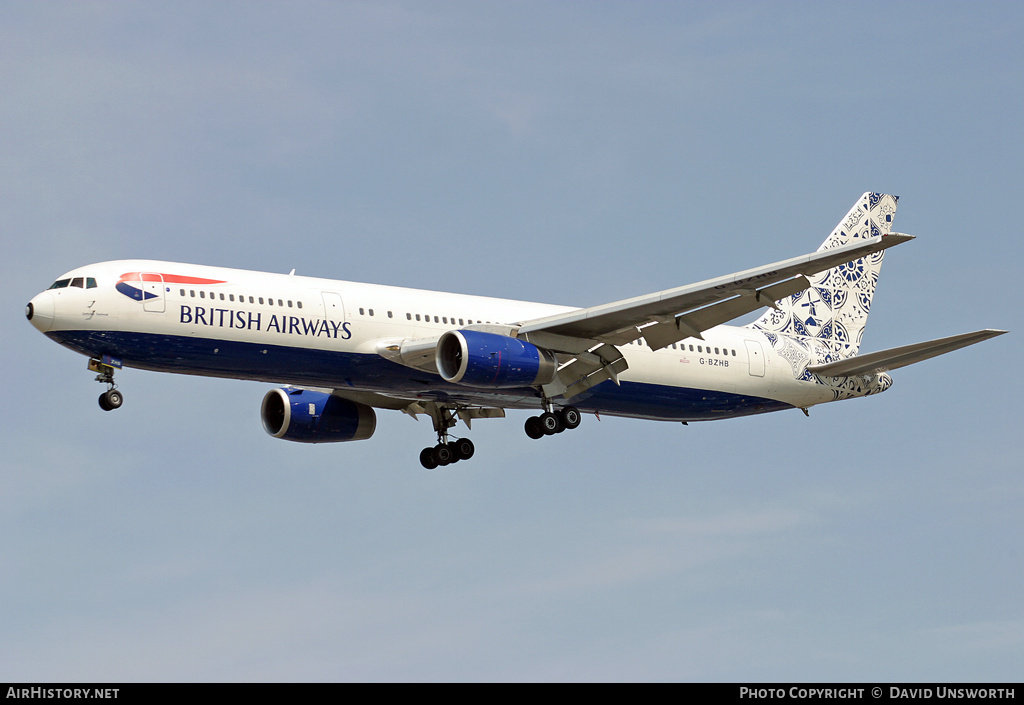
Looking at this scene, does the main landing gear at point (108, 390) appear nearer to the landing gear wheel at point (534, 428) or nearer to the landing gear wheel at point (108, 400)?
the landing gear wheel at point (108, 400)

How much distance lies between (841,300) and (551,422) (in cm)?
1444

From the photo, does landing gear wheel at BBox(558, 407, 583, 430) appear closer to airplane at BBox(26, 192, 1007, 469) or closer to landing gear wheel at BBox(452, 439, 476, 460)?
airplane at BBox(26, 192, 1007, 469)

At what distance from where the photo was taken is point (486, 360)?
40.3 m

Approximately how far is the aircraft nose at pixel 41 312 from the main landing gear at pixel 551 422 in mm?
15331

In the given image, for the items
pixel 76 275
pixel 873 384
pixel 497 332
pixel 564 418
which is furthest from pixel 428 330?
pixel 873 384

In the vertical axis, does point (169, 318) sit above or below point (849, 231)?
below

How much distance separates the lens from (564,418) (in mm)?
44625

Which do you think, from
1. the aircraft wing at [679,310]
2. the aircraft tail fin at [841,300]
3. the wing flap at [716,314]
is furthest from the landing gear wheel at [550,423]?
the aircraft tail fin at [841,300]

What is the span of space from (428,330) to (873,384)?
17.2 metres

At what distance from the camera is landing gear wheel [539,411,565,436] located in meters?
44.4

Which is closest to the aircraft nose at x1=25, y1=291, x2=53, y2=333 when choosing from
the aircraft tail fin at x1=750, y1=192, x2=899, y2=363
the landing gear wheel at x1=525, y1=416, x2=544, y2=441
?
the landing gear wheel at x1=525, y1=416, x2=544, y2=441

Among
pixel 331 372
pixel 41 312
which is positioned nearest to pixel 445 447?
pixel 331 372
